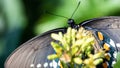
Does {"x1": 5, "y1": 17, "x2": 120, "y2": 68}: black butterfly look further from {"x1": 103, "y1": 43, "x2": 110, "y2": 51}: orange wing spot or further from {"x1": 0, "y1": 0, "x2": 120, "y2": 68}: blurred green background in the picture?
{"x1": 0, "y1": 0, "x2": 120, "y2": 68}: blurred green background

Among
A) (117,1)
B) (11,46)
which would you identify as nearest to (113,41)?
(117,1)

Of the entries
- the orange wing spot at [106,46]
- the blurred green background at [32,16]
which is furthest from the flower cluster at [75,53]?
the blurred green background at [32,16]

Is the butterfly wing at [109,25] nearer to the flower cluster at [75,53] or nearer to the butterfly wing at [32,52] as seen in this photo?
the butterfly wing at [32,52]

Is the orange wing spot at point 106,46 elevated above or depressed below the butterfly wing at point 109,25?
below

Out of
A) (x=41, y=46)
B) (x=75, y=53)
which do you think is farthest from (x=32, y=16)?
(x=75, y=53)

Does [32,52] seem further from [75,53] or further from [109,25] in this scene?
[75,53]

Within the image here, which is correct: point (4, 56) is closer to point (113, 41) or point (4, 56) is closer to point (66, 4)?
point (66, 4)
